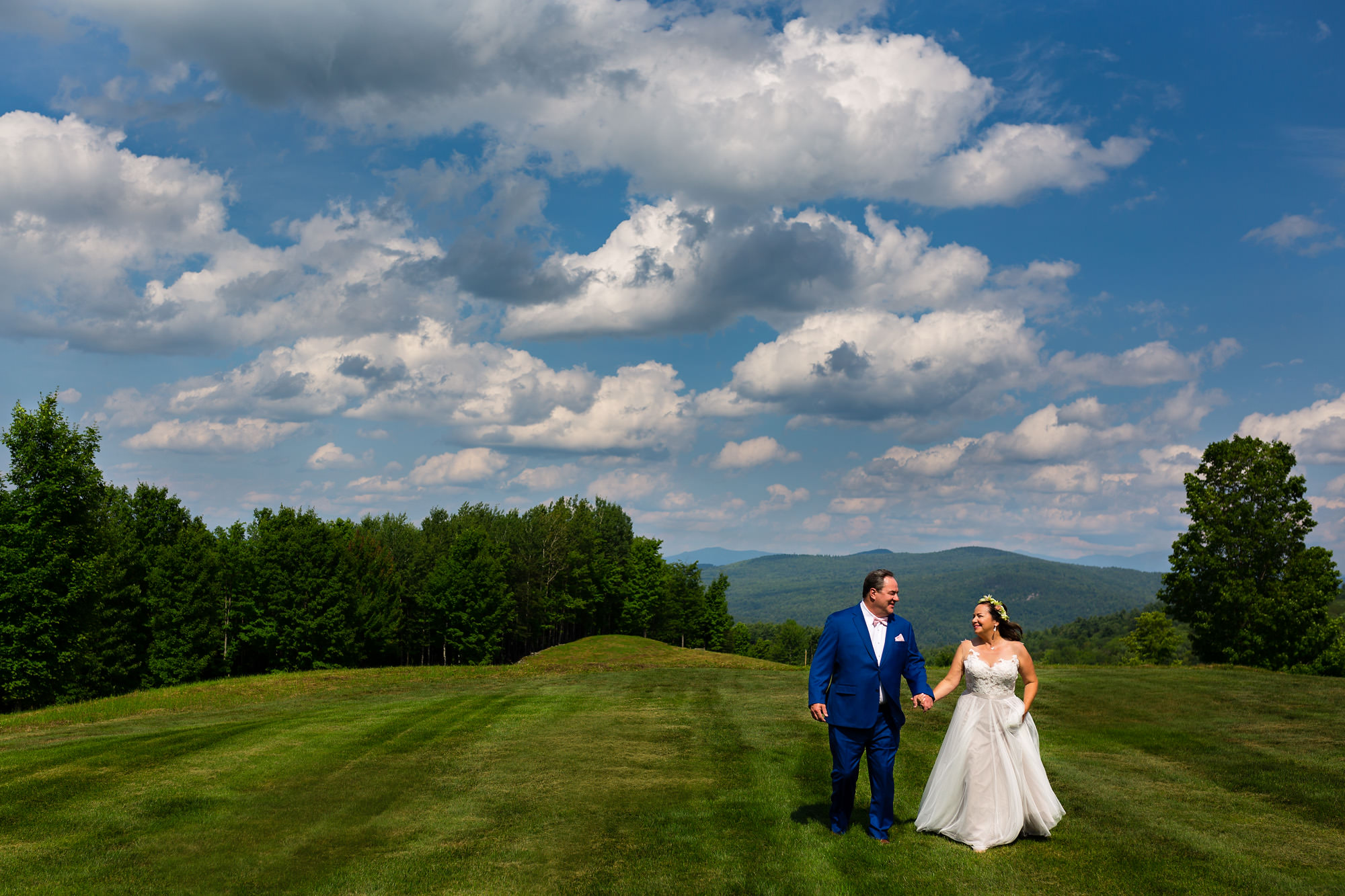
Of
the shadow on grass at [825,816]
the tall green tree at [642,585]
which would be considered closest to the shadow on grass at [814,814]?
the shadow on grass at [825,816]

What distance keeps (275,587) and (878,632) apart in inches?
2672

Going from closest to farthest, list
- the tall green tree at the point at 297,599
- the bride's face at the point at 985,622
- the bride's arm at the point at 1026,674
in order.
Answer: the bride's arm at the point at 1026,674 < the bride's face at the point at 985,622 < the tall green tree at the point at 297,599

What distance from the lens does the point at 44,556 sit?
4172 cm

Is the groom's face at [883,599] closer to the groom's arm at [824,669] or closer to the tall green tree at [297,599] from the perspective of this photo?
the groom's arm at [824,669]

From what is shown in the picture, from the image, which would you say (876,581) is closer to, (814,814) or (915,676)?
(915,676)

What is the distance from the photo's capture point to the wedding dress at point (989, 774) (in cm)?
951

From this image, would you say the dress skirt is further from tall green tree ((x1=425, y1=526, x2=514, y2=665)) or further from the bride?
tall green tree ((x1=425, y1=526, x2=514, y2=665))

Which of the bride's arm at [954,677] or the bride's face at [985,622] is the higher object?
the bride's face at [985,622]

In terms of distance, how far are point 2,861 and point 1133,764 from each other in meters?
17.9

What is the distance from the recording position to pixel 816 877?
8.25 metres

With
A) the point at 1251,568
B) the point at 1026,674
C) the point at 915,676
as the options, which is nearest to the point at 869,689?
the point at 915,676

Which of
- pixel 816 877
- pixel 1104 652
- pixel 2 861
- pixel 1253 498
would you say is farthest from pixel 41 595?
pixel 1104 652

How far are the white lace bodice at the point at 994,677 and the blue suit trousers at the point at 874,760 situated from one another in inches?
50.5

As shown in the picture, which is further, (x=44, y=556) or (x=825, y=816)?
(x=44, y=556)
